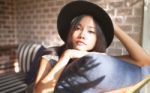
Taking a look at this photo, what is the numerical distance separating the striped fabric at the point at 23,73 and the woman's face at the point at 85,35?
3.97 feet

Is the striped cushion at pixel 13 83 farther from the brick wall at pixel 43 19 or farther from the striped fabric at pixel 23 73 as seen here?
the brick wall at pixel 43 19

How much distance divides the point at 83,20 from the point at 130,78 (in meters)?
0.52

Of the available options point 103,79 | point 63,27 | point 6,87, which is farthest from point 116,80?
point 6,87

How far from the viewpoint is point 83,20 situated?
1630 millimetres

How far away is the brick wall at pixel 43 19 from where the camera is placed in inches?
109

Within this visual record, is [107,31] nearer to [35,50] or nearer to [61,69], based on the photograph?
[61,69]

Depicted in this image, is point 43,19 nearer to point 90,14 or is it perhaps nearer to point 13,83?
point 13,83

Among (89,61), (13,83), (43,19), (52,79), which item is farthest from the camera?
(43,19)

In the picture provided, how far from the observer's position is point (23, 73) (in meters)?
3.78

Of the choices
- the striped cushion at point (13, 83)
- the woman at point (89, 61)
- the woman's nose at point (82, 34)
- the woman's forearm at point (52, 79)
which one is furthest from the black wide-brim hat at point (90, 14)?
the striped cushion at point (13, 83)

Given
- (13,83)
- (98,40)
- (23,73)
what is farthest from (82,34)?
(23,73)

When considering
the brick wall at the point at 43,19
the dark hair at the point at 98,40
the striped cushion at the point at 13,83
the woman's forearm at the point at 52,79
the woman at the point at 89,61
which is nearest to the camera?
the woman at the point at 89,61

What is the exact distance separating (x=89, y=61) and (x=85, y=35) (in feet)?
0.93

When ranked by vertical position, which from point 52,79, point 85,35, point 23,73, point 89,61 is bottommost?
point 23,73
